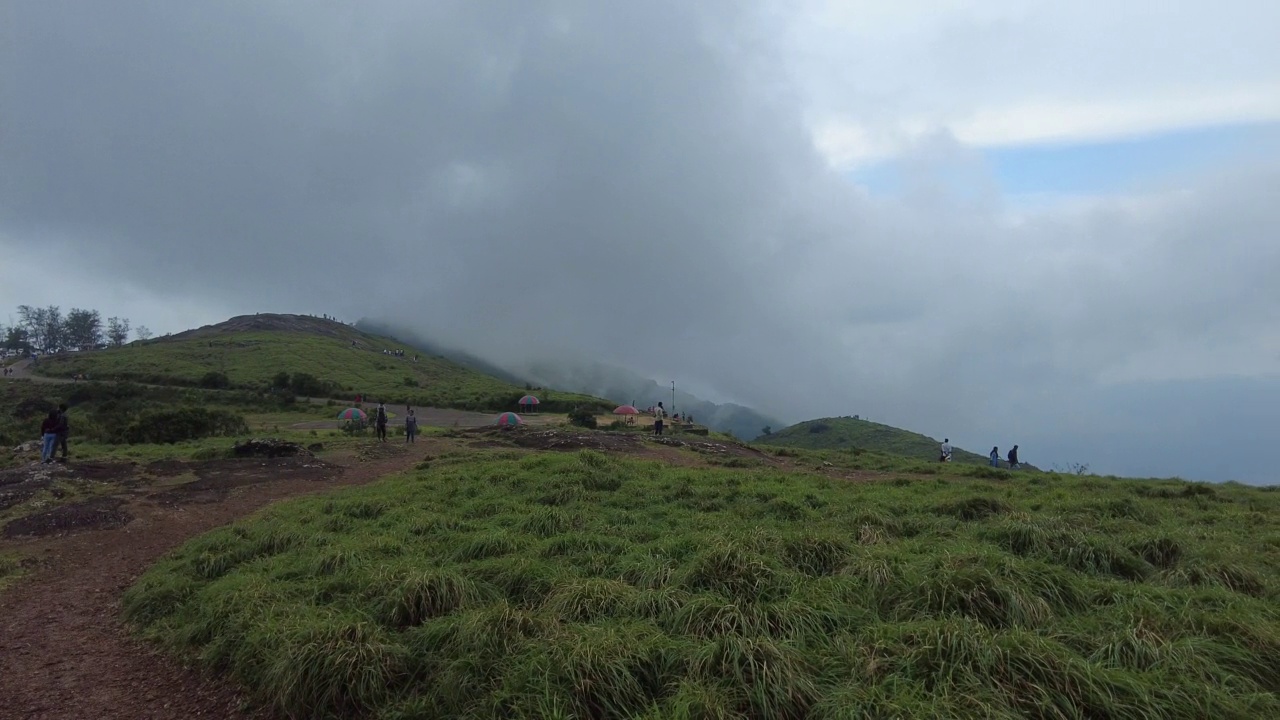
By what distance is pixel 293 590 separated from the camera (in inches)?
297

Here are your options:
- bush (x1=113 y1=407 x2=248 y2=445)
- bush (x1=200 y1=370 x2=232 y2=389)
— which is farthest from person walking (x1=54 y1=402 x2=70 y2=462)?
bush (x1=200 y1=370 x2=232 y2=389)

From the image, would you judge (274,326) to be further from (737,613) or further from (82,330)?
(737,613)

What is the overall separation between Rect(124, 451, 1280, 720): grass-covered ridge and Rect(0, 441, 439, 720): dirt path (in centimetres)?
36

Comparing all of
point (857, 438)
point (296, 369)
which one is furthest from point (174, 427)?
point (857, 438)

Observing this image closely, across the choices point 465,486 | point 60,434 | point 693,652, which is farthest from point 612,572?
point 60,434

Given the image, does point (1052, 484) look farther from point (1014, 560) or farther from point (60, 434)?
point (60, 434)

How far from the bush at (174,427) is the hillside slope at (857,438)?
44.3 m

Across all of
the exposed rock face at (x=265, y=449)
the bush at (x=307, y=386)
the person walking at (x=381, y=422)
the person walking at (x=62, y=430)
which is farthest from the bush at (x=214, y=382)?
the person walking at (x=62, y=430)

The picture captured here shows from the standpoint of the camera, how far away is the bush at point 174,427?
2844cm

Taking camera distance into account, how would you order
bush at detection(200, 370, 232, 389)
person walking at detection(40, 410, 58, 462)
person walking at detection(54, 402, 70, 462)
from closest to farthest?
person walking at detection(40, 410, 58, 462) → person walking at detection(54, 402, 70, 462) → bush at detection(200, 370, 232, 389)

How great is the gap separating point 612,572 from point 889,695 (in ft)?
12.5

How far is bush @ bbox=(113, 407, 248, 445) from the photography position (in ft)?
93.3

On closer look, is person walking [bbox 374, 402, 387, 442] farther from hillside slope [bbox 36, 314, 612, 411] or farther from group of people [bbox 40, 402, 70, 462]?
hillside slope [bbox 36, 314, 612, 411]

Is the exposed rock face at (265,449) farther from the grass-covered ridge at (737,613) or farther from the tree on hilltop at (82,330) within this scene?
the tree on hilltop at (82,330)
